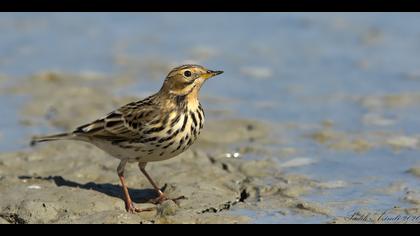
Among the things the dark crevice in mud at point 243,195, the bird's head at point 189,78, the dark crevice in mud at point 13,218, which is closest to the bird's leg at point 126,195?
the bird's head at point 189,78

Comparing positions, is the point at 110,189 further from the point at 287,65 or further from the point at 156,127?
the point at 287,65

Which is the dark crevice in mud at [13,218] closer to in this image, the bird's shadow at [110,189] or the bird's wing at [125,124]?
the bird's shadow at [110,189]

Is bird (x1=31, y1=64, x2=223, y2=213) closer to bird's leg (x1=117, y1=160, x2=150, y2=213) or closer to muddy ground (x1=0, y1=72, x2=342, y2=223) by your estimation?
bird's leg (x1=117, y1=160, x2=150, y2=213)

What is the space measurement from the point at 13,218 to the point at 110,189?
1.43 metres

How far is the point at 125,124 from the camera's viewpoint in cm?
1004

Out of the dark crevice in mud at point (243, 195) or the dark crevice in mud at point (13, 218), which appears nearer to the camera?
the dark crevice in mud at point (13, 218)

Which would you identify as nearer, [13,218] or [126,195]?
[13,218]

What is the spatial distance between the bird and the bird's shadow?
0.12 metres

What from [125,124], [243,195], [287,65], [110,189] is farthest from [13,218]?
[287,65]

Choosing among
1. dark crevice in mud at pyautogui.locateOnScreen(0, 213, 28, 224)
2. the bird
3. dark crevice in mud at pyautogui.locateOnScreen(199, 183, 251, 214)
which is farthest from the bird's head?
dark crevice in mud at pyautogui.locateOnScreen(0, 213, 28, 224)

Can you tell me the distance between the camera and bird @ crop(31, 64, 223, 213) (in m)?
9.68

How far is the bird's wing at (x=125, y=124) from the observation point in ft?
32.3

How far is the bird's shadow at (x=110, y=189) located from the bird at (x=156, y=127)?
0.12 m
